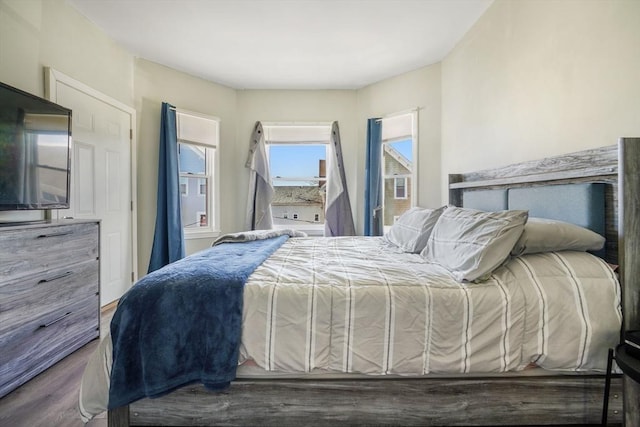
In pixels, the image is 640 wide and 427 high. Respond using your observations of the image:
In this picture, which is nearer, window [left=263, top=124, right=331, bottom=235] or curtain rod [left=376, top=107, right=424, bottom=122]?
curtain rod [left=376, top=107, right=424, bottom=122]

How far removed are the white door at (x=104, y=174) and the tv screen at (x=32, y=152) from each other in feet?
1.31

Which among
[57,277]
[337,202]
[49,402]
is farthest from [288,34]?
[49,402]

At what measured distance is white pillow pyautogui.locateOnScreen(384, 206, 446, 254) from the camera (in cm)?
191

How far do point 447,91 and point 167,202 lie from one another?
10.8ft

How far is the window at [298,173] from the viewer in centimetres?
400

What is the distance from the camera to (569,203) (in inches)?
56.1

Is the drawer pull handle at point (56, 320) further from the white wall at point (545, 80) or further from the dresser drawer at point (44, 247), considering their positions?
the white wall at point (545, 80)

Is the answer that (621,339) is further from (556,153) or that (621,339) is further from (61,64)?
(61,64)

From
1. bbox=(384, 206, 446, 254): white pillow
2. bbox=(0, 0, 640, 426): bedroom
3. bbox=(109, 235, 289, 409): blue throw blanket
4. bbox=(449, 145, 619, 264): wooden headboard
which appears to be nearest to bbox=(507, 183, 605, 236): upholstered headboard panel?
bbox=(449, 145, 619, 264): wooden headboard

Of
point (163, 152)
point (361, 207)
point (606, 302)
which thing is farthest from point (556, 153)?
point (163, 152)

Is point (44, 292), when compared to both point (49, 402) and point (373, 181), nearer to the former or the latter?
point (49, 402)

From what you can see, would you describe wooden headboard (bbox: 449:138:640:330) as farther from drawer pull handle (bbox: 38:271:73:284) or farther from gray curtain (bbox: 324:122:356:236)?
drawer pull handle (bbox: 38:271:73:284)

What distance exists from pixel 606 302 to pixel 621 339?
0.15m

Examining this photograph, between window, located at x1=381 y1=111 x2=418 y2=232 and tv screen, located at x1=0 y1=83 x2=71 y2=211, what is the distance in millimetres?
3145
